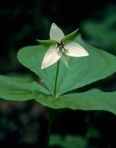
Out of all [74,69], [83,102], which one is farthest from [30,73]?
[83,102]

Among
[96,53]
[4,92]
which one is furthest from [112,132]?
[4,92]

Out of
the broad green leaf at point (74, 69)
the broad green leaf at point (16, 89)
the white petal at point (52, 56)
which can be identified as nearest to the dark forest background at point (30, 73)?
the broad green leaf at point (74, 69)

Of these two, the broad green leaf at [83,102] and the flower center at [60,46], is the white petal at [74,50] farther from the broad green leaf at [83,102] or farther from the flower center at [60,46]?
the broad green leaf at [83,102]

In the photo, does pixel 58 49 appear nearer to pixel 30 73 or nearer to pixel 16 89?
pixel 16 89

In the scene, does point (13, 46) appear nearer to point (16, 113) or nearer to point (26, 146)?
point (16, 113)

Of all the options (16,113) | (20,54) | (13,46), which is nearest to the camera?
(20,54)

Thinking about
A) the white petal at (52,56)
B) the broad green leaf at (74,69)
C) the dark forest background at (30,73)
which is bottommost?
the dark forest background at (30,73)

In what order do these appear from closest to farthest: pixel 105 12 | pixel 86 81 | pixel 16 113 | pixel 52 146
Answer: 1. pixel 86 81
2. pixel 52 146
3. pixel 16 113
4. pixel 105 12
